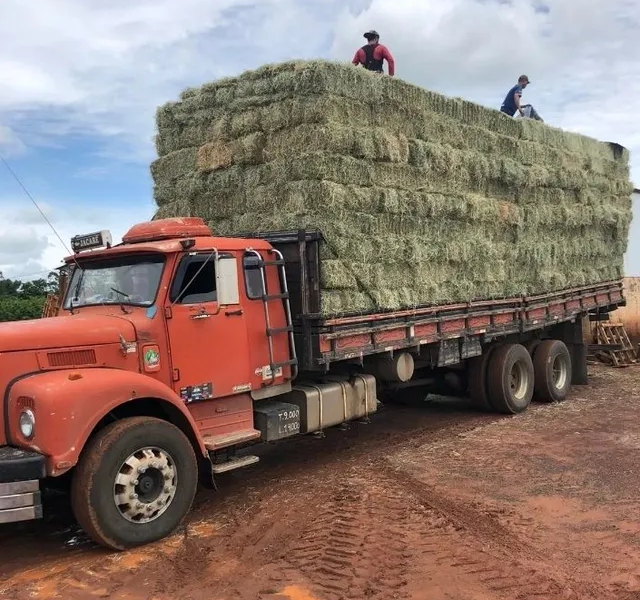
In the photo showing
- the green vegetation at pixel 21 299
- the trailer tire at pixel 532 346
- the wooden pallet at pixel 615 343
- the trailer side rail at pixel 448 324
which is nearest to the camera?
the trailer side rail at pixel 448 324

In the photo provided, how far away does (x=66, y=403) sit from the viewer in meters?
4.93

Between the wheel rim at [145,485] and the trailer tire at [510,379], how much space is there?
631 centimetres

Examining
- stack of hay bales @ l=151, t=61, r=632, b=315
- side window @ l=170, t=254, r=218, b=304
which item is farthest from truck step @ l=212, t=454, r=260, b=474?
stack of hay bales @ l=151, t=61, r=632, b=315

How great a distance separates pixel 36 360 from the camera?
532 cm

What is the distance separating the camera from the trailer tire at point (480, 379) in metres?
10.6

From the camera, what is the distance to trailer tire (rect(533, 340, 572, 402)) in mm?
11445

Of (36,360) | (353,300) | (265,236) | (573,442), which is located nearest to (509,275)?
(573,442)

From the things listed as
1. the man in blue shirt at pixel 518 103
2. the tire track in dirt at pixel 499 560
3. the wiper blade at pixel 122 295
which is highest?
the man in blue shirt at pixel 518 103

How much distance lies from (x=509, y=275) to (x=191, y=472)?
6.70 metres

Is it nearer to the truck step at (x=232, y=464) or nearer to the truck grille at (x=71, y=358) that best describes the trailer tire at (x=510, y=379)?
the truck step at (x=232, y=464)

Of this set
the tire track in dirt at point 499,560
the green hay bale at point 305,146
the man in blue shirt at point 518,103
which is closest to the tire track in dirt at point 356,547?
the tire track in dirt at point 499,560

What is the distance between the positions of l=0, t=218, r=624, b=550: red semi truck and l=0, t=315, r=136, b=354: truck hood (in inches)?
0.5

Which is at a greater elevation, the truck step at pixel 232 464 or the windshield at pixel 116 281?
the windshield at pixel 116 281

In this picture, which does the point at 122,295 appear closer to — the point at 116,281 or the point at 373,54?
the point at 116,281
